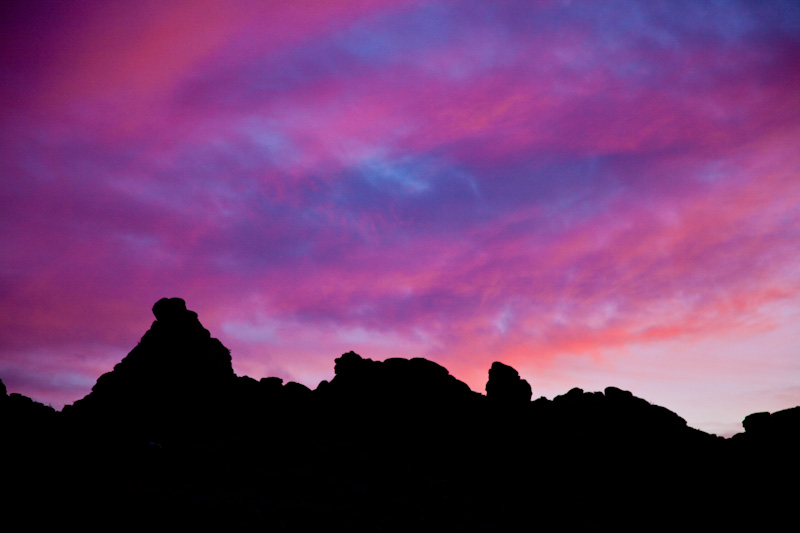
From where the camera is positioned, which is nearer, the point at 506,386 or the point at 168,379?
the point at 168,379

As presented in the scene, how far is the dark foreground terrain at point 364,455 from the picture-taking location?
29.2 metres

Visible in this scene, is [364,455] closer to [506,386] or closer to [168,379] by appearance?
[168,379]

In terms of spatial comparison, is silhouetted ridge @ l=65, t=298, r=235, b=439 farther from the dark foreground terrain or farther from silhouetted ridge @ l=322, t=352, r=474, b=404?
silhouetted ridge @ l=322, t=352, r=474, b=404

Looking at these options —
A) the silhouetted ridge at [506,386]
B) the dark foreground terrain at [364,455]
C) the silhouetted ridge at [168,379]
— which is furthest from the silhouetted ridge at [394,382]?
the silhouetted ridge at [168,379]

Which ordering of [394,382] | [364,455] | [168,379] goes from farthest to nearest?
[394,382], [168,379], [364,455]

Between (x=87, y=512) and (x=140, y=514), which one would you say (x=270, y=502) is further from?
(x=87, y=512)

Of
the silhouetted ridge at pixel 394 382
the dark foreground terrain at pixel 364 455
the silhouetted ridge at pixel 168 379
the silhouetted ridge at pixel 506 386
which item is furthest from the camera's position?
the silhouetted ridge at pixel 506 386

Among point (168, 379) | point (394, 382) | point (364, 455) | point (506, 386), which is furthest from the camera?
point (506, 386)

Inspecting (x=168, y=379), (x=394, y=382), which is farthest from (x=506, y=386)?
(x=168, y=379)

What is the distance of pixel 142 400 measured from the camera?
2377 inches

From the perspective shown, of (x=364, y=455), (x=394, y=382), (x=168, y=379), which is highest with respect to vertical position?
(x=394, y=382)

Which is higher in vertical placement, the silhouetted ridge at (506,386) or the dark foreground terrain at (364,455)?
the silhouetted ridge at (506,386)

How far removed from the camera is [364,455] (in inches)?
1993

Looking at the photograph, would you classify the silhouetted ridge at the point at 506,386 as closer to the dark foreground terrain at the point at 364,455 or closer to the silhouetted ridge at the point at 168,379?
the dark foreground terrain at the point at 364,455
